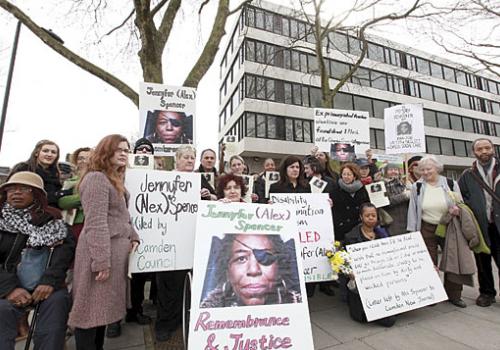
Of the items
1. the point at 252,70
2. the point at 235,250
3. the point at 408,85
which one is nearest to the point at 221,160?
the point at 235,250

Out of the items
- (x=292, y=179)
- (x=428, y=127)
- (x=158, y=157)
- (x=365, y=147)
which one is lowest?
(x=292, y=179)

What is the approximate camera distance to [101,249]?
199cm

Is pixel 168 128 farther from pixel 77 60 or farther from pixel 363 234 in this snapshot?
pixel 363 234

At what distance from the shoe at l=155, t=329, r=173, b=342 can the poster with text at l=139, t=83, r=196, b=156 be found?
94.9 inches

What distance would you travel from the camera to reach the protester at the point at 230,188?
2.77 metres

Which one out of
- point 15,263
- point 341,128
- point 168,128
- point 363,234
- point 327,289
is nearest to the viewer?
point 15,263

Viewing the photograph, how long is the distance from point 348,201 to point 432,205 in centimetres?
106

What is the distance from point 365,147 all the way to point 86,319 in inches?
206

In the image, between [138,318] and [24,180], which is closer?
[24,180]

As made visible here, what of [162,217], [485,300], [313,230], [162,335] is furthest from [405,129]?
[162,335]

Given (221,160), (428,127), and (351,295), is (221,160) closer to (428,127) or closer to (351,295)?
(351,295)

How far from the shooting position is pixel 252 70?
21.5 meters

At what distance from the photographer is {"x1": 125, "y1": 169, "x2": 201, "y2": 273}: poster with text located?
2.38 metres

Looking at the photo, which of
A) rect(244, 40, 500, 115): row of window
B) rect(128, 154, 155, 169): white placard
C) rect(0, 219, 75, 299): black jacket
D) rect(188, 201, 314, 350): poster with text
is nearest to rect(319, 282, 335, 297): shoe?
rect(188, 201, 314, 350): poster with text
